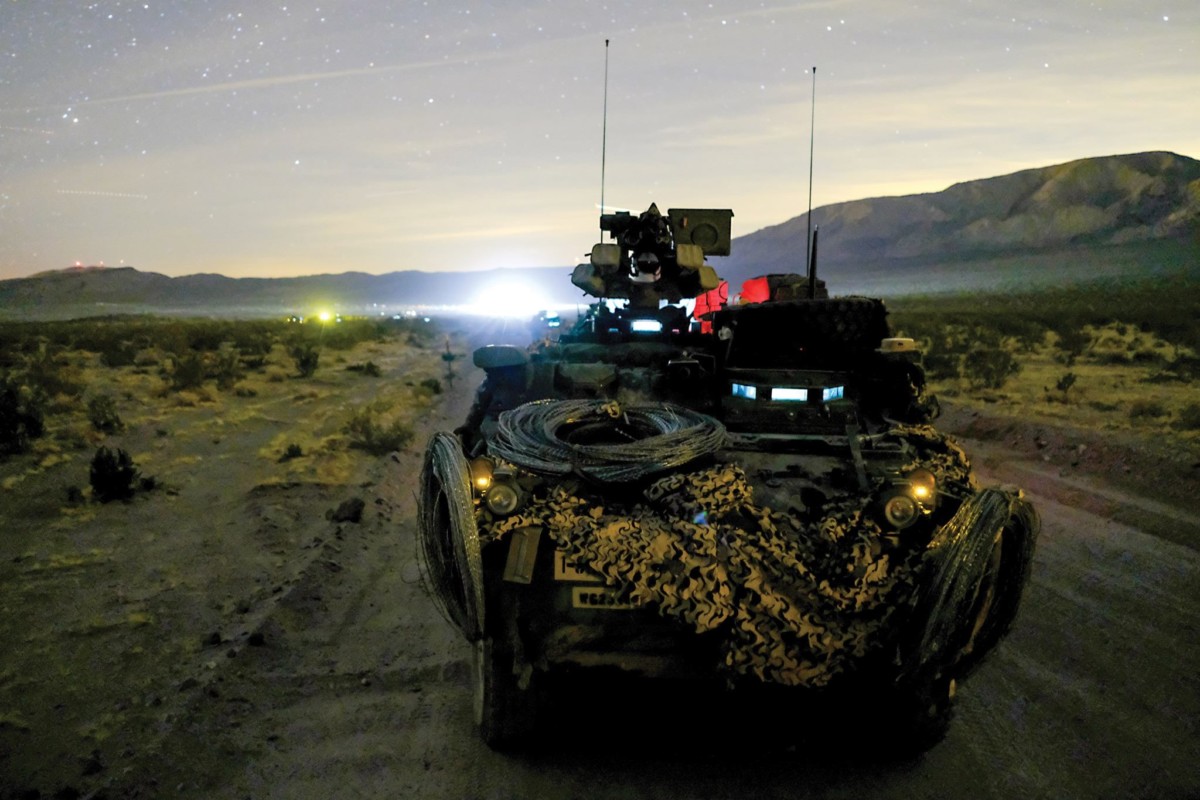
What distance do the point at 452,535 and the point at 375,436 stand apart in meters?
10.2

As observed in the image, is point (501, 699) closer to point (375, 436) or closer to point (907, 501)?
point (907, 501)

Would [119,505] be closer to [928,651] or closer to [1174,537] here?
[928,651]

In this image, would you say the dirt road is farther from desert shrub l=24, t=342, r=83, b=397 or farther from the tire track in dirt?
desert shrub l=24, t=342, r=83, b=397

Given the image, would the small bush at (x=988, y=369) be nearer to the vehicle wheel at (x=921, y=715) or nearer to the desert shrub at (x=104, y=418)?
the vehicle wheel at (x=921, y=715)

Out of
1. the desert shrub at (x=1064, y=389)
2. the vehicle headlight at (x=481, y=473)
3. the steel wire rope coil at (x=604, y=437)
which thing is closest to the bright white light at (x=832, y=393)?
the steel wire rope coil at (x=604, y=437)

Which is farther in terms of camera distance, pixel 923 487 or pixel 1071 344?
pixel 1071 344

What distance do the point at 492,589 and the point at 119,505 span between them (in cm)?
737

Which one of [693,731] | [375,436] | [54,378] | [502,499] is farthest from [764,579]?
[54,378]

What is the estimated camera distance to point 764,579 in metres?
4.03

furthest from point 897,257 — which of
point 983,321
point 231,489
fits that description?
point 231,489

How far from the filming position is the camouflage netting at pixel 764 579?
13.0 ft

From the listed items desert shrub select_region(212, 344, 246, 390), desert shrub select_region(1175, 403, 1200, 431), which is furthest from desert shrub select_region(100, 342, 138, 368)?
desert shrub select_region(1175, 403, 1200, 431)

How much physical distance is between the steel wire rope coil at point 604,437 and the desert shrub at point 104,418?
1063cm

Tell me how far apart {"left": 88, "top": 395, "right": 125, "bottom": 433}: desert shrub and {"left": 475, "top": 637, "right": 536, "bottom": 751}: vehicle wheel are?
1126 cm
